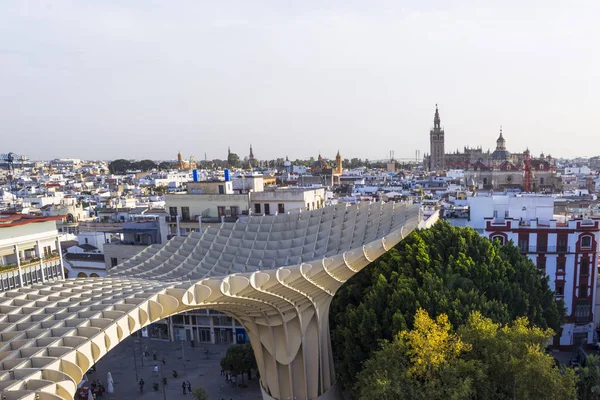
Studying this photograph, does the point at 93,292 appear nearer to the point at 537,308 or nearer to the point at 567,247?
the point at 537,308

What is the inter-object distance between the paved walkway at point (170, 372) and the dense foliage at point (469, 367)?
1342 centimetres

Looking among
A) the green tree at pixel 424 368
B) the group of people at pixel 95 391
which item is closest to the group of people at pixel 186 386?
the group of people at pixel 95 391

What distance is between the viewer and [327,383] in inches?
980

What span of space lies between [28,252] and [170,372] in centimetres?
1143

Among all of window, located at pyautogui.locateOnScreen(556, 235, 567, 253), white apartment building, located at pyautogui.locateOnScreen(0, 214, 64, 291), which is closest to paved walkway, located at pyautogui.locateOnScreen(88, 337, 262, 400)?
white apartment building, located at pyautogui.locateOnScreen(0, 214, 64, 291)

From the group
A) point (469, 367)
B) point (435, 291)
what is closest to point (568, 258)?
point (435, 291)

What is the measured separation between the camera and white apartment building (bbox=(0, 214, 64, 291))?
25344 millimetres

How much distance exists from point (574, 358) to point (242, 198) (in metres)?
24.7

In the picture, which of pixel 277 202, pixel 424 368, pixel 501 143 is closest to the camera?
pixel 424 368

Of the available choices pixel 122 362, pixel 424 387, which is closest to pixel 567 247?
pixel 424 387

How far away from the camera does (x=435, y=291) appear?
1961cm

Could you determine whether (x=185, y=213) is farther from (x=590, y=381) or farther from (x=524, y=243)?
(x=590, y=381)

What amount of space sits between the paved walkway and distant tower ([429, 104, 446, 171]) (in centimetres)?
14210

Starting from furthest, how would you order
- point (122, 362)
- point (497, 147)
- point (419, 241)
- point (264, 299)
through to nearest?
point (497, 147) → point (122, 362) → point (419, 241) → point (264, 299)
